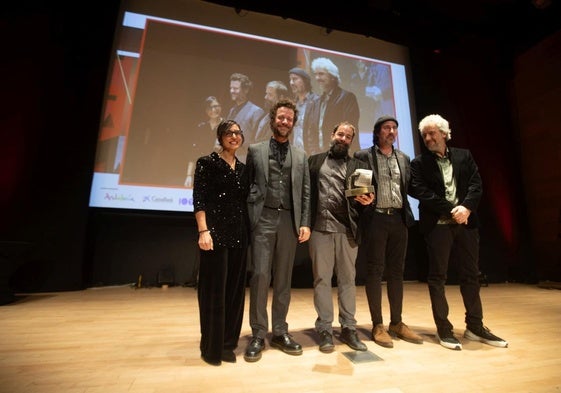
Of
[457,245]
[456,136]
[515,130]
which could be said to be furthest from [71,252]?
[515,130]

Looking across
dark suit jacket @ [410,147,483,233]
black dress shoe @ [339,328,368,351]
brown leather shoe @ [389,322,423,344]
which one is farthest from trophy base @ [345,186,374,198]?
brown leather shoe @ [389,322,423,344]

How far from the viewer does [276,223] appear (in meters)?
1.95

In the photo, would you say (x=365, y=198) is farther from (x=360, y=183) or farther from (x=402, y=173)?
(x=402, y=173)

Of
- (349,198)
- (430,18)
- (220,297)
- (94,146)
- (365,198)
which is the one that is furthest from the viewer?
(430,18)

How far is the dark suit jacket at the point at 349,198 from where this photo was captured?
2.09 metres

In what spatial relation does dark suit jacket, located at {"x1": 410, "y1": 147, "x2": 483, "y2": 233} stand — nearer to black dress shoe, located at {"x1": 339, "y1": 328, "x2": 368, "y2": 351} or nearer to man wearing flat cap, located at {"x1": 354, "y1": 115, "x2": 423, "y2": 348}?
man wearing flat cap, located at {"x1": 354, "y1": 115, "x2": 423, "y2": 348}

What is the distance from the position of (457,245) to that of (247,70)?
3500mm

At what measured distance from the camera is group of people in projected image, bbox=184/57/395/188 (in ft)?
13.5

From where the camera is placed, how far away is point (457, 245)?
2160mm

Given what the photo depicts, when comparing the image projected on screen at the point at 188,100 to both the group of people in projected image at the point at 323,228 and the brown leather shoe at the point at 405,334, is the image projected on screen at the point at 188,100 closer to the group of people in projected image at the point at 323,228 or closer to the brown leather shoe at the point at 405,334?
the group of people in projected image at the point at 323,228

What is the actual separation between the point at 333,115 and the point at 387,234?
2700 millimetres

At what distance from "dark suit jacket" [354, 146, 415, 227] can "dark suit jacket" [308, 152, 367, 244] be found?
0.27 ft

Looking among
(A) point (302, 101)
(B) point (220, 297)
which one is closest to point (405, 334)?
(B) point (220, 297)

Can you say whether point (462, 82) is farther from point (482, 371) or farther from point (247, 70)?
point (482, 371)
